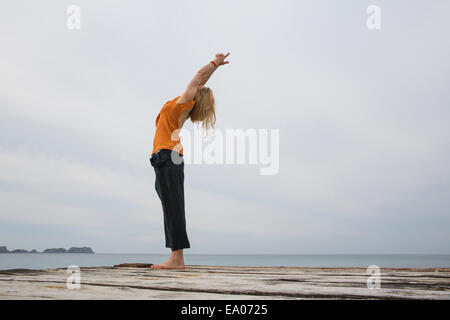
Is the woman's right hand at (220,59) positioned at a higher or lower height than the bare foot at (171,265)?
higher

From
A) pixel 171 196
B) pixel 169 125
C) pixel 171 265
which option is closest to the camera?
pixel 171 265

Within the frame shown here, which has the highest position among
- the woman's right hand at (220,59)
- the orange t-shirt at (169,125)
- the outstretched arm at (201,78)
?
the woman's right hand at (220,59)

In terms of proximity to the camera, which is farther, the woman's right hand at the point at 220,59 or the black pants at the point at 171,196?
the woman's right hand at the point at 220,59

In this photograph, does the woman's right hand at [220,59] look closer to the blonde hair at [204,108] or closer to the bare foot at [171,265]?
the blonde hair at [204,108]

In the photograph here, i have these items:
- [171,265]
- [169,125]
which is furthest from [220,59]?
[171,265]

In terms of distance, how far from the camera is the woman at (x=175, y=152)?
345 centimetres

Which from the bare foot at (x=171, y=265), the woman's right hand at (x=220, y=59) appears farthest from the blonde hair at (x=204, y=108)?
the bare foot at (x=171, y=265)

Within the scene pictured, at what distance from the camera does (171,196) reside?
3469 mm

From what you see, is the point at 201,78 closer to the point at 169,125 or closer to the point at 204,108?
the point at 204,108

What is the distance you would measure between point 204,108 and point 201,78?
29cm

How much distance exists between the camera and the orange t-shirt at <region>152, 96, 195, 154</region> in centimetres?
353

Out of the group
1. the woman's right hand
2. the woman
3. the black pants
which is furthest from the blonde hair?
the black pants

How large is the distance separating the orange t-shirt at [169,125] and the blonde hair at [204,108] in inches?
3.4
